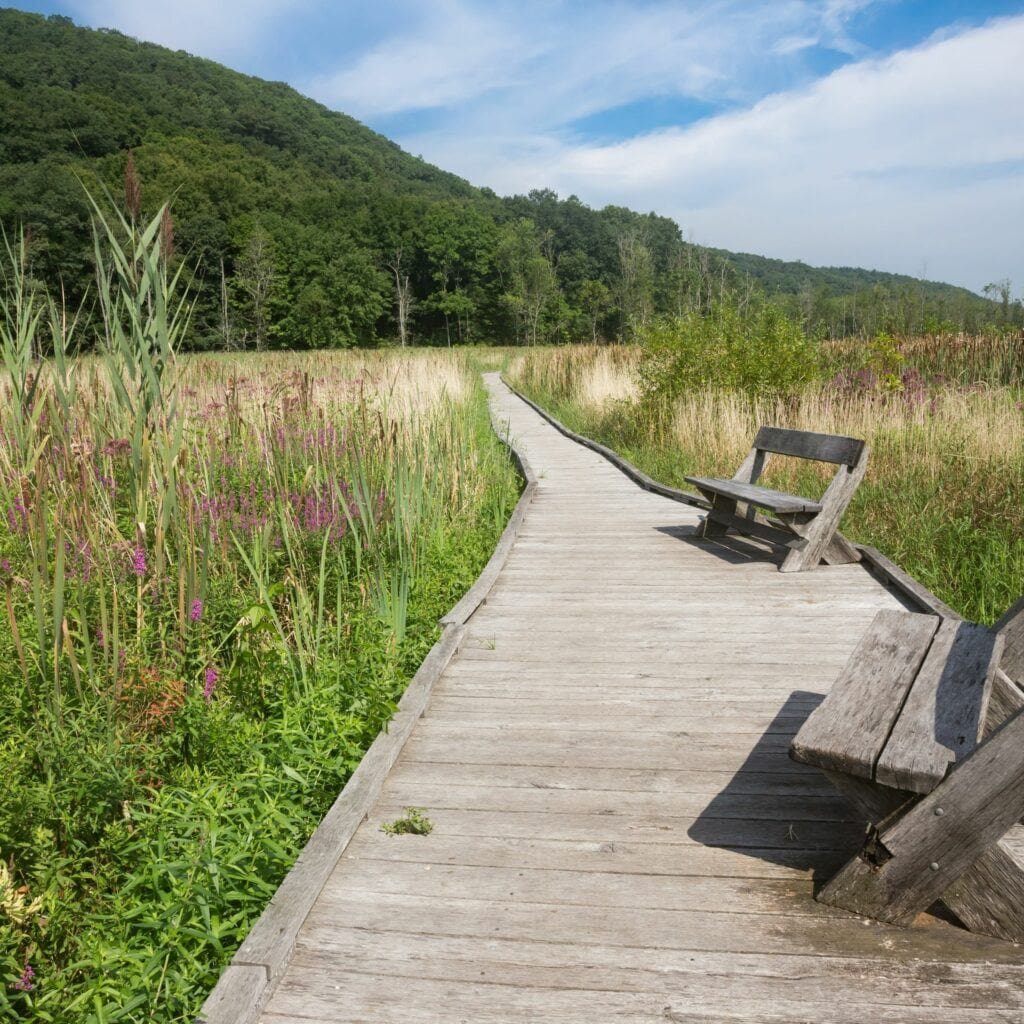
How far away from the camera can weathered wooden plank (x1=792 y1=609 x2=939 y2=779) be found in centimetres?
190

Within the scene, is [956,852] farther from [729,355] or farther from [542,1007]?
[729,355]

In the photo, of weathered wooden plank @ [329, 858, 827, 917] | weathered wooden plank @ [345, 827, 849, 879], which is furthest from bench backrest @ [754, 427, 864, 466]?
weathered wooden plank @ [329, 858, 827, 917]

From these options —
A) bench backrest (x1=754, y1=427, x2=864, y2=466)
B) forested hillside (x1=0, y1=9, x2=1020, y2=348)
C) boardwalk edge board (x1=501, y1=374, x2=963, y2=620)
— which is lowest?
boardwalk edge board (x1=501, y1=374, x2=963, y2=620)

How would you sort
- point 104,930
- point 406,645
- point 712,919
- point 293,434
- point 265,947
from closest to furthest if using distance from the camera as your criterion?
point 265,947 → point 712,919 → point 104,930 → point 406,645 → point 293,434

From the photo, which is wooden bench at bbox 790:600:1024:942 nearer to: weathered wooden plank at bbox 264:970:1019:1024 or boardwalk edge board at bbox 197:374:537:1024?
weathered wooden plank at bbox 264:970:1019:1024

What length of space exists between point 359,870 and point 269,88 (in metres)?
82.8

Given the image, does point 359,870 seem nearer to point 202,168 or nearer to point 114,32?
point 202,168

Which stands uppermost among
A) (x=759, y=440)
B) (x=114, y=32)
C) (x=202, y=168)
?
(x=114, y=32)

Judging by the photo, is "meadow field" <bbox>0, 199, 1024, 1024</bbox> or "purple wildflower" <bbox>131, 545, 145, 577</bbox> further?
"purple wildflower" <bbox>131, 545, 145, 577</bbox>

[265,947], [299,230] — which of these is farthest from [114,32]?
[265,947]

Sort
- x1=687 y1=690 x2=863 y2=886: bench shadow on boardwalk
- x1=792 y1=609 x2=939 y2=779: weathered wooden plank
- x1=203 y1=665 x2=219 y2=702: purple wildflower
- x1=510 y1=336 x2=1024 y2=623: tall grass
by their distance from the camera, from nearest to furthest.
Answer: x1=792 y1=609 x2=939 y2=779: weathered wooden plank < x1=687 y1=690 x2=863 y2=886: bench shadow on boardwalk < x1=203 y1=665 x2=219 y2=702: purple wildflower < x1=510 y1=336 x2=1024 y2=623: tall grass

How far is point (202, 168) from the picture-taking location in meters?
29.1

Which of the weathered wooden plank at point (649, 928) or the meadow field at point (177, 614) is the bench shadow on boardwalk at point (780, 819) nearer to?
the weathered wooden plank at point (649, 928)

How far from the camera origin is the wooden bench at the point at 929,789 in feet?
5.61
